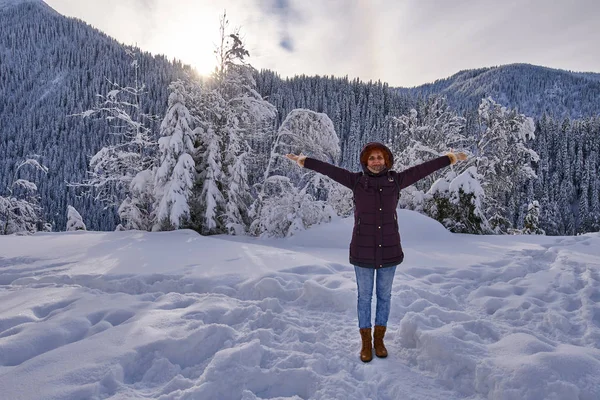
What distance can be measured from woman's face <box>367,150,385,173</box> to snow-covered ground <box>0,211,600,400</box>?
5.67ft

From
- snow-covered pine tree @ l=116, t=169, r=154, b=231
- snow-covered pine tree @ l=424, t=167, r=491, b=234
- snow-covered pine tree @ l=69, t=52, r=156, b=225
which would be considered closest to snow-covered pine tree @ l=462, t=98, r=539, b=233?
snow-covered pine tree @ l=424, t=167, r=491, b=234

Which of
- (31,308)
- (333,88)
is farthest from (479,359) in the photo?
(333,88)

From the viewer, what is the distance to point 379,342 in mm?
3375

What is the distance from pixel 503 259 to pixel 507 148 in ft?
46.9

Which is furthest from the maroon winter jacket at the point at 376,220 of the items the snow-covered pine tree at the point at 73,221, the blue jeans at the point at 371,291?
the snow-covered pine tree at the point at 73,221

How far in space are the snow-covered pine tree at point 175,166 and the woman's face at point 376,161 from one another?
31.3 feet

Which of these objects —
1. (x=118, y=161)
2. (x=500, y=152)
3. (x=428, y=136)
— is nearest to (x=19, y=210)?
(x=118, y=161)

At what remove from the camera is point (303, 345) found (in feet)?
11.1

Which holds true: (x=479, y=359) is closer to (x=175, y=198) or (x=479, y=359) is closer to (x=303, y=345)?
(x=303, y=345)

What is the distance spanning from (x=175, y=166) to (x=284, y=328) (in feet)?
30.5

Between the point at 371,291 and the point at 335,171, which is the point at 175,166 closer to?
the point at 335,171

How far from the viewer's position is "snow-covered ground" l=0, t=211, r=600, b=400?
8.60ft

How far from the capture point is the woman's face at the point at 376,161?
11.3 feet

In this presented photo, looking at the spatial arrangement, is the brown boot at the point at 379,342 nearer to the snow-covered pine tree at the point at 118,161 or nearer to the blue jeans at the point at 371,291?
the blue jeans at the point at 371,291
